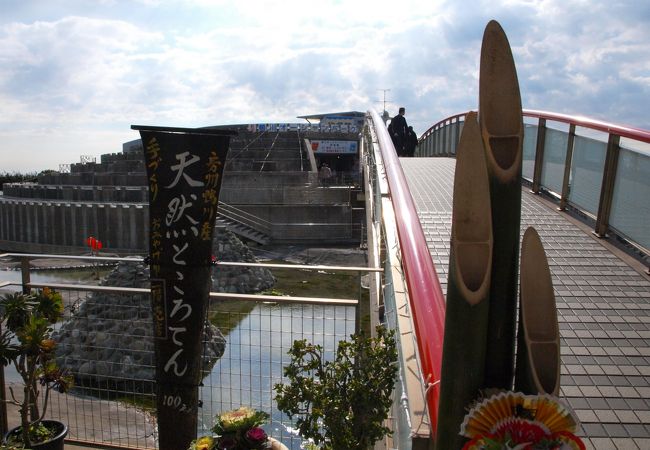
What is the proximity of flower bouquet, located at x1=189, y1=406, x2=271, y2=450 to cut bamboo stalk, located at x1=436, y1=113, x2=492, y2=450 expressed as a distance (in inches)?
58.1

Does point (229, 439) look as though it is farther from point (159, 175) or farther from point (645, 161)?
point (645, 161)

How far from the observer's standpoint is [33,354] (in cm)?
365

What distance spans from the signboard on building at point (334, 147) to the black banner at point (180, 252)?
4195 cm

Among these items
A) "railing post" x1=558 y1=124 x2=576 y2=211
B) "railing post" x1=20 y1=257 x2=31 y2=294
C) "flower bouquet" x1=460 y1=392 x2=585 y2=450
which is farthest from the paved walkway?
"railing post" x1=20 y1=257 x2=31 y2=294

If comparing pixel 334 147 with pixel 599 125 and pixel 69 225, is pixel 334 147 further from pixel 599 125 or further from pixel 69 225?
pixel 599 125

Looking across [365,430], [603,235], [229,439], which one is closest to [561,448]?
[365,430]

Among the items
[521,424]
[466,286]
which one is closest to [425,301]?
[466,286]

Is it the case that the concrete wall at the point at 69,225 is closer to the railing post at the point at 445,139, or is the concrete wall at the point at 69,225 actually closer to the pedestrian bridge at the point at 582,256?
the railing post at the point at 445,139

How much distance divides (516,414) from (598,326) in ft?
9.31

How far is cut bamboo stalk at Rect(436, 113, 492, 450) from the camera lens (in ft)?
5.03

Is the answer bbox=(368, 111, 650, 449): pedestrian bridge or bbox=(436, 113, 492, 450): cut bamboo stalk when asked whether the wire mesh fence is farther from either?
bbox=(436, 113, 492, 450): cut bamboo stalk

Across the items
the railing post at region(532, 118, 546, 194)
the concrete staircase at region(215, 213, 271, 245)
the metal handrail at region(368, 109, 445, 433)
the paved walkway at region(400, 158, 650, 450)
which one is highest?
the railing post at region(532, 118, 546, 194)

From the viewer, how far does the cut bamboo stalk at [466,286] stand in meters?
1.53

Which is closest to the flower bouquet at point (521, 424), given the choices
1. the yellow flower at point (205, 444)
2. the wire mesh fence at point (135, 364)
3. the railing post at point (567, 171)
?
the yellow flower at point (205, 444)
